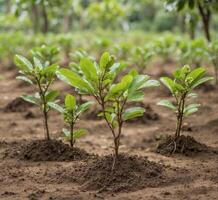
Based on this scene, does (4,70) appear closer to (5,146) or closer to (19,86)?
(19,86)

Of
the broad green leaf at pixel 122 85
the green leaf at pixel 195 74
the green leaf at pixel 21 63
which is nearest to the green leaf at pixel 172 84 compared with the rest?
the green leaf at pixel 195 74

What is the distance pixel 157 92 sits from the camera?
7000mm

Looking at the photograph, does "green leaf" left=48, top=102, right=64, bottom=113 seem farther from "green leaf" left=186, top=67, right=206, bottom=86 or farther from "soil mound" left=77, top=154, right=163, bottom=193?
"green leaf" left=186, top=67, right=206, bottom=86

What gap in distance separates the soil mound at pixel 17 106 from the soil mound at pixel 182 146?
246 cm

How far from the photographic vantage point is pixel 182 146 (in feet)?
12.7

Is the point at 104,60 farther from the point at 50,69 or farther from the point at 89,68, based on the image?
the point at 50,69

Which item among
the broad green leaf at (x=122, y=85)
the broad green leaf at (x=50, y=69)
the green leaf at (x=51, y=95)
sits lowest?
the green leaf at (x=51, y=95)

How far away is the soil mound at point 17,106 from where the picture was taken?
230 inches

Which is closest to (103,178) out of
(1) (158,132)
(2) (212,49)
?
(1) (158,132)

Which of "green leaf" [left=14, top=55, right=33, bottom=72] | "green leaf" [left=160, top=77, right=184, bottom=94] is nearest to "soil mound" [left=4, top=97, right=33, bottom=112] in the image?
"green leaf" [left=14, top=55, right=33, bottom=72]

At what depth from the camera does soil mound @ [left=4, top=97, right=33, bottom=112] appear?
230 inches

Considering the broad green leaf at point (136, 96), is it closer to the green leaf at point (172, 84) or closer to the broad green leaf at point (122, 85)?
the broad green leaf at point (122, 85)

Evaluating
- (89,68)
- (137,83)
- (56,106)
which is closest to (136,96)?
(137,83)

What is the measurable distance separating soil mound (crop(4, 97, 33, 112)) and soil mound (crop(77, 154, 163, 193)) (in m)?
2.78
